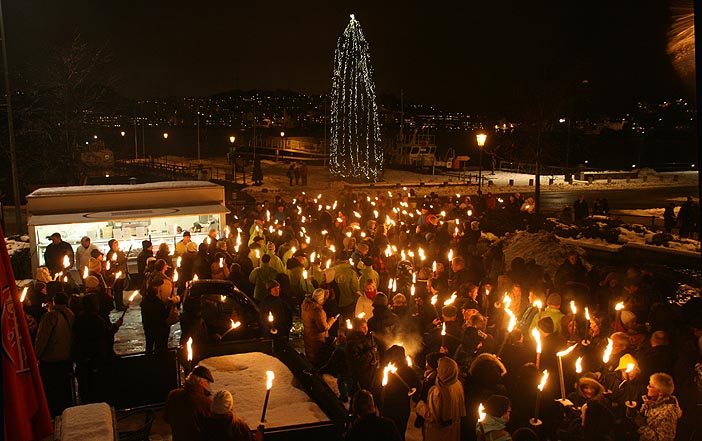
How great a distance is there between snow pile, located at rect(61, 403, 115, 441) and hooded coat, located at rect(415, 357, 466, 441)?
10.2 feet

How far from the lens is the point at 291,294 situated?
12383 mm

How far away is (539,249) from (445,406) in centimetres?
1185

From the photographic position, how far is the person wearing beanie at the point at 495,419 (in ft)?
18.6

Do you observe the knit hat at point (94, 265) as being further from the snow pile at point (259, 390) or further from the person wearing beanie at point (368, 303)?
the person wearing beanie at point (368, 303)

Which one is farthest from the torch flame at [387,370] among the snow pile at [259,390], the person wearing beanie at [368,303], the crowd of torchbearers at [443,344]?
the person wearing beanie at [368,303]

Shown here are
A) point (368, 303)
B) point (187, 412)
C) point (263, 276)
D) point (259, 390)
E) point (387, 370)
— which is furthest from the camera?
point (263, 276)

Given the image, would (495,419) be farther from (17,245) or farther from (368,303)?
(17,245)

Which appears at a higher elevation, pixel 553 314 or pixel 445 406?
pixel 553 314

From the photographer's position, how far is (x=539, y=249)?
56.8 ft

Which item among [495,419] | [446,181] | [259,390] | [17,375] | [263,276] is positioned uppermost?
[17,375]

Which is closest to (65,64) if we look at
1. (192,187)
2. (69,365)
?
(192,187)

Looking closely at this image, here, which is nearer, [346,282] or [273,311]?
[273,311]

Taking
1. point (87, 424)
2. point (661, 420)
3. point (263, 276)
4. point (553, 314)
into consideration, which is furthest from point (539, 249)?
point (87, 424)

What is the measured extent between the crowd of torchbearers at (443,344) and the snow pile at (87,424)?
869 mm
